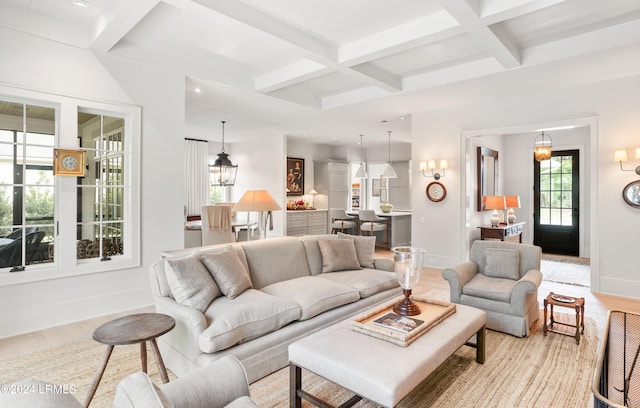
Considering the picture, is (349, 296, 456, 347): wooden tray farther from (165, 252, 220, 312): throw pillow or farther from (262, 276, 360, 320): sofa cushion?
(165, 252, 220, 312): throw pillow

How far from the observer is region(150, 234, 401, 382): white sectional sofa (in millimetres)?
2357

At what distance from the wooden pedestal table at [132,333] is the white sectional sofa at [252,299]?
0.20m

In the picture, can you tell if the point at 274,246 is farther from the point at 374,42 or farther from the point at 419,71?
the point at 419,71

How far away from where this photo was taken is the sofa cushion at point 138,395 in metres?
0.99

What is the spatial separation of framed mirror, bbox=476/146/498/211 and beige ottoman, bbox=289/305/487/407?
4637 mm

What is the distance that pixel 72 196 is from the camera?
143 inches

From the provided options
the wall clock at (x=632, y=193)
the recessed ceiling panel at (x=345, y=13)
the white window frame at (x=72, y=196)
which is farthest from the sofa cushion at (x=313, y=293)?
the wall clock at (x=632, y=193)

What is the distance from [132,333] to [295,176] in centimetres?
766

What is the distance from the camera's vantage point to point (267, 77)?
4.86 meters

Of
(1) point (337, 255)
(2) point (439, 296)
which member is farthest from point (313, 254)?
(2) point (439, 296)

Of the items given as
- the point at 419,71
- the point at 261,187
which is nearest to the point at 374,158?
the point at 261,187

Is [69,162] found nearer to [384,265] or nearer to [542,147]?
[384,265]

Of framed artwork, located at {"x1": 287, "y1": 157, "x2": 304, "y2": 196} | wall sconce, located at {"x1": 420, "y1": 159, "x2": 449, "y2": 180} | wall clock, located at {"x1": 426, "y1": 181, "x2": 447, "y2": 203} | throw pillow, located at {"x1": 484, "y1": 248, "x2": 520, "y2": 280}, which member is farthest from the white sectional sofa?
framed artwork, located at {"x1": 287, "y1": 157, "x2": 304, "y2": 196}

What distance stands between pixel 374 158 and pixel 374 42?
23.1ft
